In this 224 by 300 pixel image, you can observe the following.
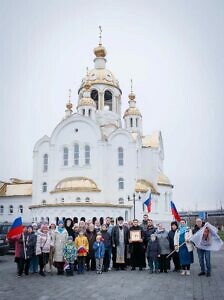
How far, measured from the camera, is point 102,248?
12.7m

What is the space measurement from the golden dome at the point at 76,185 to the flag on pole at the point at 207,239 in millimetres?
24508

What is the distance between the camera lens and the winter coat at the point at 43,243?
12.1 meters

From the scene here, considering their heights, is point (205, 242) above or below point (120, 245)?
above

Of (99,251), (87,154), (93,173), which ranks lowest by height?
(99,251)

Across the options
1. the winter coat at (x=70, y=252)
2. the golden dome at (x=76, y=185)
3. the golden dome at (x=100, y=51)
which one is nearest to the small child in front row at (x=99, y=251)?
the winter coat at (x=70, y=252)

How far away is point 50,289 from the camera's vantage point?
367 inches

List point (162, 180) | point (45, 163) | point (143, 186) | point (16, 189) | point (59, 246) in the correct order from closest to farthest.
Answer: point (59, 246), point (143, 186), point (45, 163), point (162, 180), point (16, 189)

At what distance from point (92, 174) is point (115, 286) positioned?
94.3 ft

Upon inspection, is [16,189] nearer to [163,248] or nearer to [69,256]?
[69,256]

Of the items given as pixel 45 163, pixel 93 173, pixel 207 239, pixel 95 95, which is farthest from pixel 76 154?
pixel 207 239

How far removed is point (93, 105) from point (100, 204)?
13.8m

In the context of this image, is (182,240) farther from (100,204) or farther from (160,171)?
(160,171)

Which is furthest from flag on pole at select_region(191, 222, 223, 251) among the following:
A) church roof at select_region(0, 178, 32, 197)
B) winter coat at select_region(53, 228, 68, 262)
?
church roof at select_region(0, 178, 32, 197)

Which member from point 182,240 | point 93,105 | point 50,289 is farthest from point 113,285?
point 93,105
